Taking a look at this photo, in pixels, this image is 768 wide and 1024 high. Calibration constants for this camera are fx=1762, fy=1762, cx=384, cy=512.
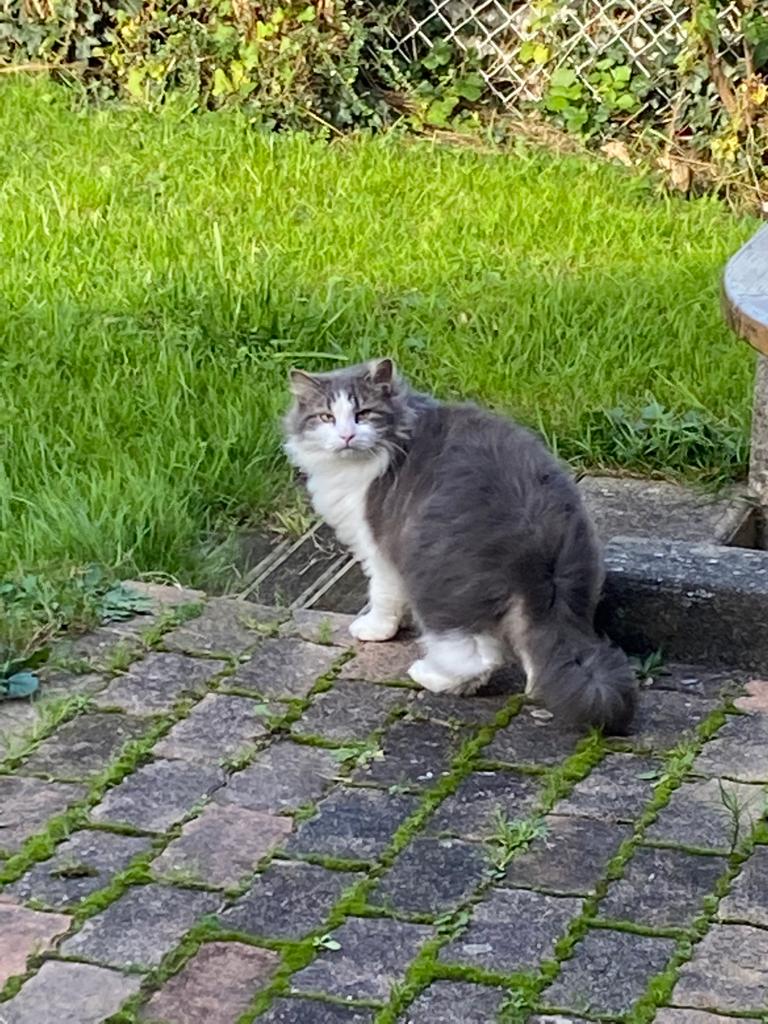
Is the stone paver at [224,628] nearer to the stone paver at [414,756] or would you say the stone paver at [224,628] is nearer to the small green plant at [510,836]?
the stone paver at [414,756]

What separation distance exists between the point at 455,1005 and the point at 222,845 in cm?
62

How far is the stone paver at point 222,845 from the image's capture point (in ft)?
9.77

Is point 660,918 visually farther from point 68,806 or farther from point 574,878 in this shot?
point 68,806

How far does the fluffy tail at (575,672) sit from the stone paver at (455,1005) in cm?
86

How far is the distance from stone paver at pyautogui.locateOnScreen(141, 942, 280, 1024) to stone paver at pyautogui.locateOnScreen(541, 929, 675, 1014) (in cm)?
44

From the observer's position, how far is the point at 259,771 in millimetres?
3348

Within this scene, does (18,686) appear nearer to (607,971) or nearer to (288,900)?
(288,900)

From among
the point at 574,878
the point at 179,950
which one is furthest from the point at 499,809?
the point at 179,950

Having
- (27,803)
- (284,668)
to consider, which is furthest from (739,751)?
(27,803)

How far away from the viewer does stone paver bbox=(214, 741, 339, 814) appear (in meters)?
3.23

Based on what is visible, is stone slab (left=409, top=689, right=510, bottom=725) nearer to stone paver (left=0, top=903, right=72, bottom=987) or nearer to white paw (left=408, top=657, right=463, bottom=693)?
white paw (left=408, top=657, right=463, bottom=693)

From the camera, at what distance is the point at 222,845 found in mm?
3074

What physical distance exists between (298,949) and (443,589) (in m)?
1.03

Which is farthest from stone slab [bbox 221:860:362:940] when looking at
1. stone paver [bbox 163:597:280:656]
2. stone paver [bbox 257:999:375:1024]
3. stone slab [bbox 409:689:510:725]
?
stone paver [bbox 163:597:280:656]
